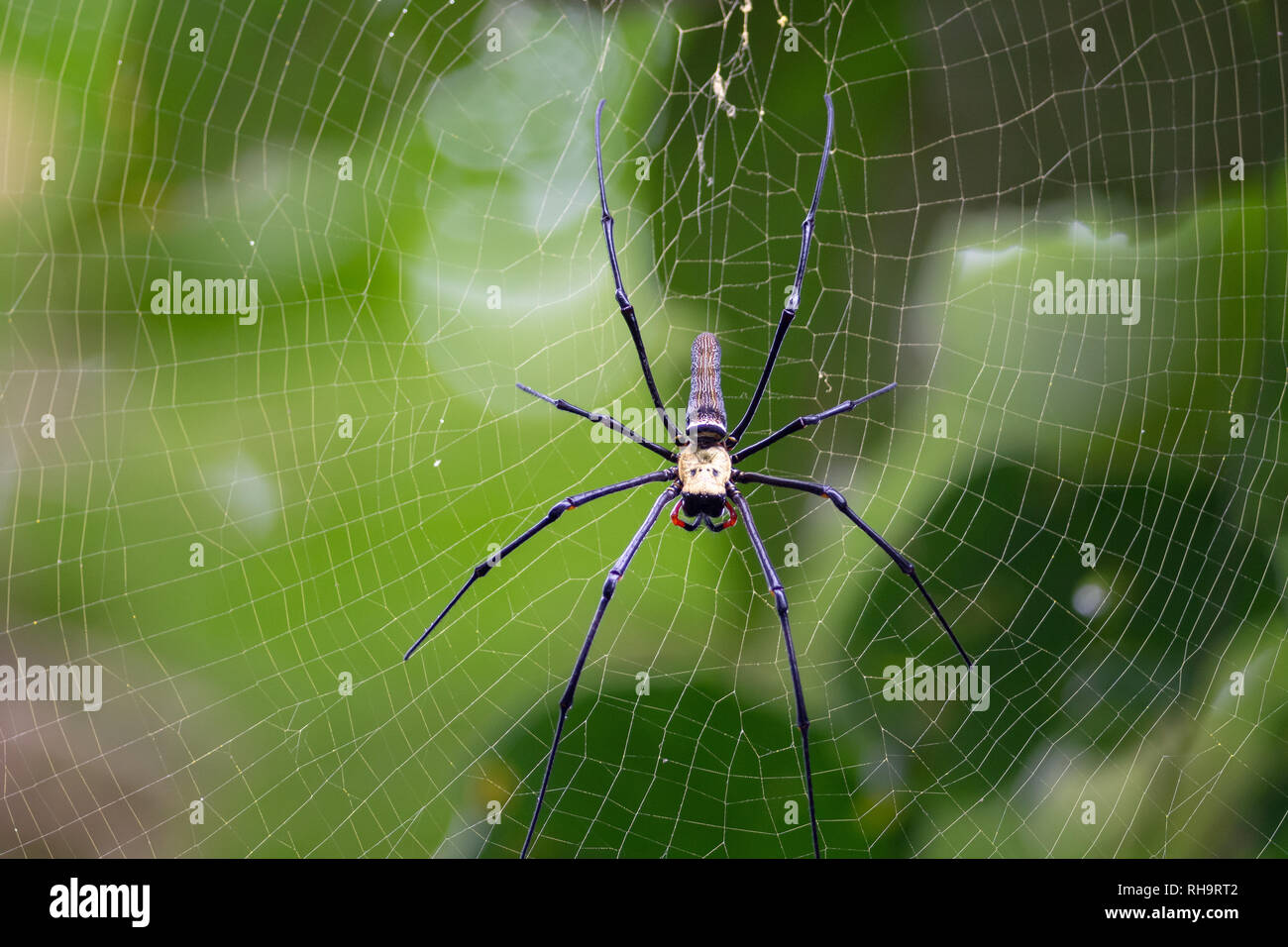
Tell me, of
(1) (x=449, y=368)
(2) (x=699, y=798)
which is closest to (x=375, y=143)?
(1) (x=449, y=368)

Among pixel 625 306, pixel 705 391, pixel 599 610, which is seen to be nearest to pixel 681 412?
pixel 705 391

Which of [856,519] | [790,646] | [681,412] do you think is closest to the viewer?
[790,646]

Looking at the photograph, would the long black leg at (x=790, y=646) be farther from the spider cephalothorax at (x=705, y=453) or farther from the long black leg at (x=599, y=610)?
the long black leg at (x=599, y=610)

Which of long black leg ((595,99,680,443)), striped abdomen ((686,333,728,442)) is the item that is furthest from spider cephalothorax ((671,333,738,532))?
long black leg ((595,99,680,443))

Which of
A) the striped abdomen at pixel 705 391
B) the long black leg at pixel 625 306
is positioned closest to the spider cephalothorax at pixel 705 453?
the striped abdomen at pixel 705 391

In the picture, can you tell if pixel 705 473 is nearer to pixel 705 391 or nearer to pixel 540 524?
pixel 705 391

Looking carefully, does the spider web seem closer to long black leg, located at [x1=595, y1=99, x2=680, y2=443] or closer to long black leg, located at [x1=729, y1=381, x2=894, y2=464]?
long black leg, located at [x1=729, y1=381, x2=894, y2=464]

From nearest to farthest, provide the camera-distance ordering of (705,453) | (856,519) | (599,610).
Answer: (599,610) → (856,519) → (705,453)
